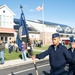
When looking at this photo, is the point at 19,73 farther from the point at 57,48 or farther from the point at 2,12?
the point at 2,12

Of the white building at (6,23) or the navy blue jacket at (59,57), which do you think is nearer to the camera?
the navy blue jacket at (59,57)

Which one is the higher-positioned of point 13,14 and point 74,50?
point 13,14

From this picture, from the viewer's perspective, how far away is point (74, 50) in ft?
24.2

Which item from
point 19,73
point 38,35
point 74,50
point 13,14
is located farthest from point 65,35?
point 74,50

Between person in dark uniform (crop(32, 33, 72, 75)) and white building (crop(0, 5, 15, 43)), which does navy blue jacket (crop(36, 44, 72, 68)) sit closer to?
person in dark uniform (crop(32, 33, 72, 75))

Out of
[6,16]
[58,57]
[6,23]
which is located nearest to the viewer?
[58,57]

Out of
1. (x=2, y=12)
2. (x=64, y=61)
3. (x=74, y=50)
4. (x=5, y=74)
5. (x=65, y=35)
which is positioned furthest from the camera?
(x=65, y=35)

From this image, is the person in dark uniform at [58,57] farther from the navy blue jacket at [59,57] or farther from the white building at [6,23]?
the white building at [6,23]

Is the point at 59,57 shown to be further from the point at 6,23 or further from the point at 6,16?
the point at 6,16

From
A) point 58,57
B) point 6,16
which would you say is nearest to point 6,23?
point 6,16

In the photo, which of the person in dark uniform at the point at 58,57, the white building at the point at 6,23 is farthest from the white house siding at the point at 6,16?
the person in dark uniform at the point at 58,57

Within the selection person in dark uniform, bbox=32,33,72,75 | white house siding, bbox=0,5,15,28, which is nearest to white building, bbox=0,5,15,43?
white house siding, bbox=0,5,15,28

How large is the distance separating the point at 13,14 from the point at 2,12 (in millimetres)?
2542

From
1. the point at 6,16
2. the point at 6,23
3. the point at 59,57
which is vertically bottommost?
the point at 59,57
